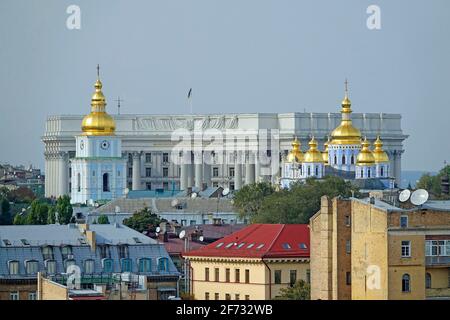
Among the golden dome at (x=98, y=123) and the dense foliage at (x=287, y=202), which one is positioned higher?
the golden dome at (x=98, y=123)

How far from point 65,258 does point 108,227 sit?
7.52 meters

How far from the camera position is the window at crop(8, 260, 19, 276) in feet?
131

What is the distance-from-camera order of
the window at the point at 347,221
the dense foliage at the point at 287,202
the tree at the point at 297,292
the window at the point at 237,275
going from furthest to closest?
the dense foliage at the point at 287,202 < the window at the point at 237,275 < the window at the point at 347,221 < the tree at the point at 297,292

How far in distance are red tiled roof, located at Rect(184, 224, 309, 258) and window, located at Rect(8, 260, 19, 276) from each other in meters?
6.59

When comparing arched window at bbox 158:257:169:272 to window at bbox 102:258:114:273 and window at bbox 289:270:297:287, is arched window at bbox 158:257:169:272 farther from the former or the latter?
window at bbox 289:270:297:287

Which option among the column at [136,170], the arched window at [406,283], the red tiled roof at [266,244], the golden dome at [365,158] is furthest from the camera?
the column at [136,170]

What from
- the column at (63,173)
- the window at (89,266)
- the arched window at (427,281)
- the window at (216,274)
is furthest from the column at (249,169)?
the arched window at (427,281)

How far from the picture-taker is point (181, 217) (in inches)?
3607

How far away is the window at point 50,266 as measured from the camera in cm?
4034

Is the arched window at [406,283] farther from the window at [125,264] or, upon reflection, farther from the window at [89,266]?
the window at [125,264]

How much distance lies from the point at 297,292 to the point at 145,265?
3.38 meters

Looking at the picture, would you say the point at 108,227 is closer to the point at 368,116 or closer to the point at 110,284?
the point at 110,284

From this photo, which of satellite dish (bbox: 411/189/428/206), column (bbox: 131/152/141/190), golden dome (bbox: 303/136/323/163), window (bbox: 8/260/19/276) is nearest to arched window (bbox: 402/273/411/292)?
satellite dish (bbox: 411/189/428/206)
